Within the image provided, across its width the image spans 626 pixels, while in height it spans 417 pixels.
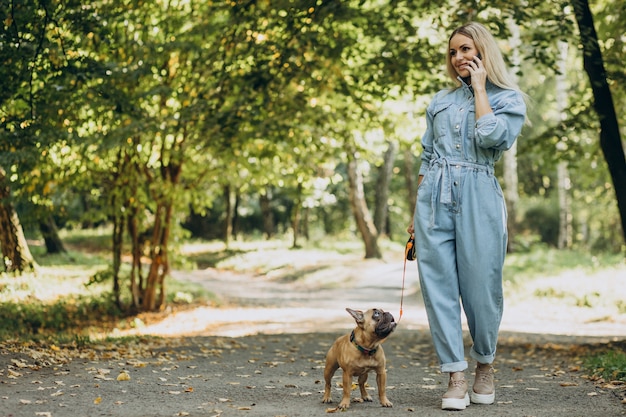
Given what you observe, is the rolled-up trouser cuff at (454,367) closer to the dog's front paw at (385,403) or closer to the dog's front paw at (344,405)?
the dog's front paw at (385,403)

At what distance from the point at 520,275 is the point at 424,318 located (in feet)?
18.0

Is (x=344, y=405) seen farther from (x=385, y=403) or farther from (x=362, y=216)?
(x=362, y=216)

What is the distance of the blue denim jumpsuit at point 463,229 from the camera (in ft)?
15.6

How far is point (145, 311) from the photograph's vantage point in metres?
14.2

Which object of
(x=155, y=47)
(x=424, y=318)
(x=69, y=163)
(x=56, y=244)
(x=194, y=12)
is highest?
(x=194, y=12)

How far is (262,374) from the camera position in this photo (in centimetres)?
692

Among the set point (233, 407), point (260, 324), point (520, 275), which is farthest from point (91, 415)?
point (520, 275)

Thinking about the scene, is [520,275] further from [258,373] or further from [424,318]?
[258,373]

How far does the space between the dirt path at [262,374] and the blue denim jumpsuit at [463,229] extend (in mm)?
528

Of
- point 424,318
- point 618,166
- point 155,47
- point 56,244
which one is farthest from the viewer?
point 56,244

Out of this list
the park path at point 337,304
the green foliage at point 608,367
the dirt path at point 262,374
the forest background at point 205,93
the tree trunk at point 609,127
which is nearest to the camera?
the dirt path at point 262,374

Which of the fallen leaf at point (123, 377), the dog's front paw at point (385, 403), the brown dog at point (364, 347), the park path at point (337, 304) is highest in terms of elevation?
the brown dog at point (364, 347)

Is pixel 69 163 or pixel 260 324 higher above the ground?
pixel 69 163

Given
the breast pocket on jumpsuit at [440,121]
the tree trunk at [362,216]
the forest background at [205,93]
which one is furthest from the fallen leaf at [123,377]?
the tree trunk at [362,216]
